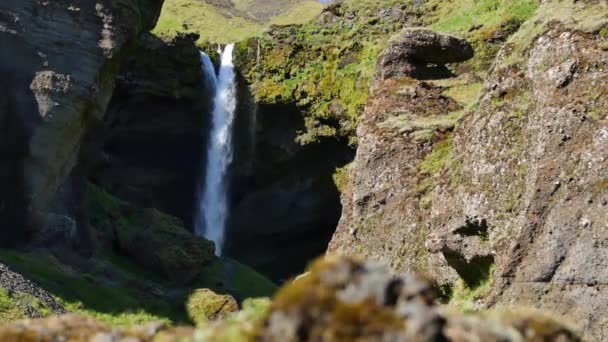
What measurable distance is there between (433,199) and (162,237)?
93.0 feet

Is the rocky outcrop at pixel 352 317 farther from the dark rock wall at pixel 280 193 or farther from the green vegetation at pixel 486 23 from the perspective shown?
the dark rock wall at pixel 280 193

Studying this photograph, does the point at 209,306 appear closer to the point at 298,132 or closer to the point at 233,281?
the point at 233,281

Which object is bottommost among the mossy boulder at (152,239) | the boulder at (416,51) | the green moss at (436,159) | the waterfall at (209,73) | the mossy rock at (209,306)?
the mossy rock at (209,306)

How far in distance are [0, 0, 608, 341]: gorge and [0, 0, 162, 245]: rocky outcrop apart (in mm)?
116

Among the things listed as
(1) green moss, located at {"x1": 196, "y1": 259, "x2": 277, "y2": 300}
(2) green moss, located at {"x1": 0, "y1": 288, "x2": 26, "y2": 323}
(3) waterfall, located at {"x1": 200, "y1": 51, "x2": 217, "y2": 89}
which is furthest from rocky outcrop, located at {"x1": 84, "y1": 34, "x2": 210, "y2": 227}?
(2) green moss, located at {"x1": 0, "y1": 288, "x2": 26, "y2": 323}

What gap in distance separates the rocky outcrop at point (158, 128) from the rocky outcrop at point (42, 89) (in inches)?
518

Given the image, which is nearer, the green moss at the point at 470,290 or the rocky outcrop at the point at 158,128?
the green moss at the point at 470,290

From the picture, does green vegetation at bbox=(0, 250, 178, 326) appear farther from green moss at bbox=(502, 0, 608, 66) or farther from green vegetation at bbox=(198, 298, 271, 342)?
green vegetation at bbox=(198, 298, 271, 342)

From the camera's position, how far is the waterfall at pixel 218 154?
2363 inches

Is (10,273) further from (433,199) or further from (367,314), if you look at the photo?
(367,314)

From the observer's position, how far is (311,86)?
55344 millimetres

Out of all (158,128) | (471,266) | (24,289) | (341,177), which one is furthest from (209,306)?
(158,128)

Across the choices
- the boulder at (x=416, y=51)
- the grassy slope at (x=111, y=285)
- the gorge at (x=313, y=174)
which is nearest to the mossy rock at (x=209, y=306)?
the gorge at (x=313, y=174)

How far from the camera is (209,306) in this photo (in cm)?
3609
